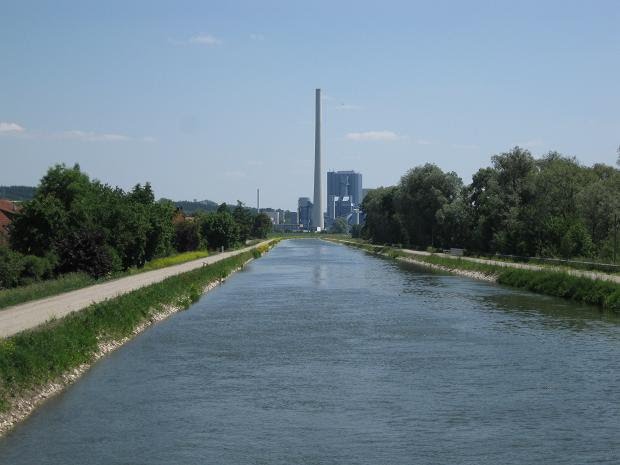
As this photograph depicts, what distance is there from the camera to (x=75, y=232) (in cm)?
5241

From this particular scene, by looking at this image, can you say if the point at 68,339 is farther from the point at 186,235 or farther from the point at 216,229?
the point at 216,229

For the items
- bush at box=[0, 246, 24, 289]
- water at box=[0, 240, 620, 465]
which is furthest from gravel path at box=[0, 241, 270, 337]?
bush at box=[0, 246, 24, 289]

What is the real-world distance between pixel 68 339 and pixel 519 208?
195 ft

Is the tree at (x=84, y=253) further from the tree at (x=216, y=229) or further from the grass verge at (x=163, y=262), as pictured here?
the tree at (x=216, y=229)

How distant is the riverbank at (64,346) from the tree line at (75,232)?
10.1m

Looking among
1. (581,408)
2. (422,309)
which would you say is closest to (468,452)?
(581,408)

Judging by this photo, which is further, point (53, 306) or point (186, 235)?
point (186, 235)

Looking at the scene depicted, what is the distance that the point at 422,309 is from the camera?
40906mm

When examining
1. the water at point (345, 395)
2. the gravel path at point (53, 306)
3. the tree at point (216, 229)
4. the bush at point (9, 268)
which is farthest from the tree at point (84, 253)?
the tree at point (216, 229)

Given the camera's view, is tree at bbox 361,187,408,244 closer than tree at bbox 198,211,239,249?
No

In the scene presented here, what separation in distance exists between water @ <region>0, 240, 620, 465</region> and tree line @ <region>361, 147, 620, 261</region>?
28.6 m

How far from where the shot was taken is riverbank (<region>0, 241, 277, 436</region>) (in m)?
18.9

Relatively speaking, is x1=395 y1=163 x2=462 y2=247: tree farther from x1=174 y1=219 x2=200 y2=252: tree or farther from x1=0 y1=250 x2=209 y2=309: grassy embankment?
x1=0 y1=250 x2=209 y2=309: grassy embankment

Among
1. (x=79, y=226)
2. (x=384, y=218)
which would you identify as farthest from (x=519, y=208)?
(x=384, y=218)
